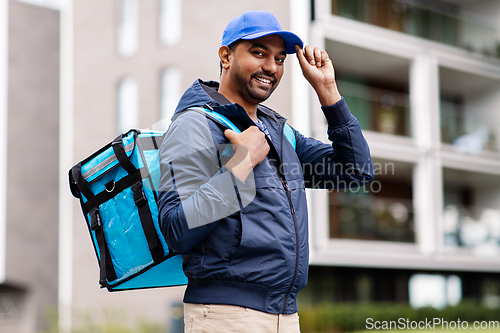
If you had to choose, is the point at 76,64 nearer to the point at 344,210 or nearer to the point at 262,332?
the point at 344,210

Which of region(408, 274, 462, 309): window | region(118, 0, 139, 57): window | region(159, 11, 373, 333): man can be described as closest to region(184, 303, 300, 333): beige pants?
region(159, 11, 373, 333): man

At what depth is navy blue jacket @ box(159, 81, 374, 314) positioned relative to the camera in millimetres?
2100

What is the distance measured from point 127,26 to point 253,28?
1867 centimetres

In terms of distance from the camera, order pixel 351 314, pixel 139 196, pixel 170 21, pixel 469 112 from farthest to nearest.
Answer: pixel 469 112 → pixel 170 21 → pixel 351 314 → pixel 139 196

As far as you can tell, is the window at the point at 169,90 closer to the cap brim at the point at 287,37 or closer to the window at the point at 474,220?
the window at the point at 474,220

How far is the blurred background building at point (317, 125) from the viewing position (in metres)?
15.8

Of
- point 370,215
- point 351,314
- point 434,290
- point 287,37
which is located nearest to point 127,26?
point 370,215

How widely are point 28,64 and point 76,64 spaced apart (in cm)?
339

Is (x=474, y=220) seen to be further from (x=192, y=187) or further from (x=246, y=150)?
(x=192, y=187)

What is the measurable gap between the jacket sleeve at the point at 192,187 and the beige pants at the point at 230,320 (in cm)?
26

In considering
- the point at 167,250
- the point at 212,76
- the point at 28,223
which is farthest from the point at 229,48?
the point at 28,223

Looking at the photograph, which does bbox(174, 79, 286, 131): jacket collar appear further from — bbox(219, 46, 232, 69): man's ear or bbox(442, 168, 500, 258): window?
bbox(442, 168, 500, 258): window

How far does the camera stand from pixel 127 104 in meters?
19.8

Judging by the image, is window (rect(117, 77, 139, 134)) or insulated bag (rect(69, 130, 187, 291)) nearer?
insulated bag (rect(69, 130, 187, 291))
